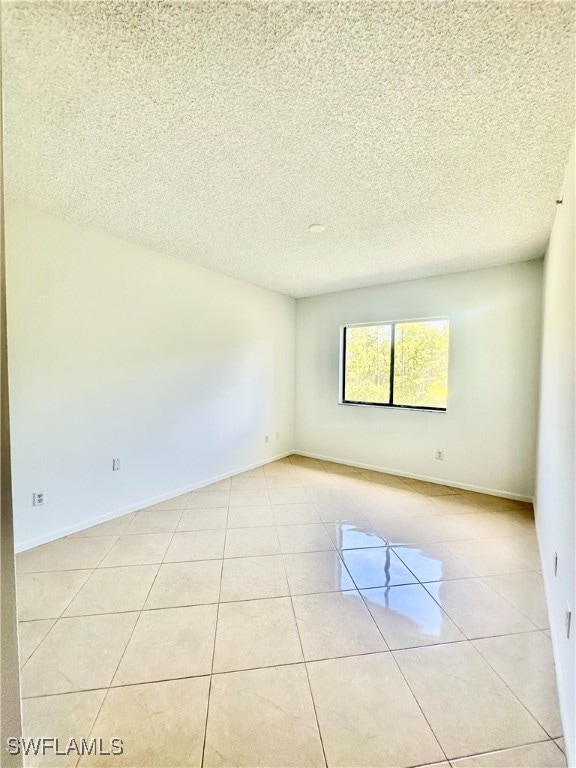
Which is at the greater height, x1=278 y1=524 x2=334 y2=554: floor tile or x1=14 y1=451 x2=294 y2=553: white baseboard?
x1=14 y1=451 x2=294 y2=553: white baseboard

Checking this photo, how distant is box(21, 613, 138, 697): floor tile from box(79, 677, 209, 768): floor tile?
6.2 inches

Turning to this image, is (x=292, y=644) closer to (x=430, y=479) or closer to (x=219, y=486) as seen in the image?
(x=219, y=486)

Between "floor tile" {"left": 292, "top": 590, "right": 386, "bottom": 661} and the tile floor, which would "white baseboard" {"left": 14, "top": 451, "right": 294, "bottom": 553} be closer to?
the tile floor

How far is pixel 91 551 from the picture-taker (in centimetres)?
229

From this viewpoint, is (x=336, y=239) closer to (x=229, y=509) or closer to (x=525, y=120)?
(x=525, y=120)

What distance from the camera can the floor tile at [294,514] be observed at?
2788 mm

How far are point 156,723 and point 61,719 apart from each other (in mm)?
368

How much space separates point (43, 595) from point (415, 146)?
3.29 m

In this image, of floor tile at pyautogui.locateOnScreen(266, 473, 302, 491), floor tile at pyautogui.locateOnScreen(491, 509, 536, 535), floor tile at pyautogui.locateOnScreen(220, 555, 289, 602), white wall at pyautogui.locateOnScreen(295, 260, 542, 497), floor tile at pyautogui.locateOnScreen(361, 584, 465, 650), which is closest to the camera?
floor tile at pyautogui.locateOnScreen(361, 584, 465, 650)

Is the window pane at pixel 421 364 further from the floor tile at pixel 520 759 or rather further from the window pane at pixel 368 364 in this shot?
Answer: the floor tile at pixel 520 759

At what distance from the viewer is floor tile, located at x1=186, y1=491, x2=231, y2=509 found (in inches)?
121

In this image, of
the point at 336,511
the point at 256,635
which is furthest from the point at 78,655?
the point at 336,511

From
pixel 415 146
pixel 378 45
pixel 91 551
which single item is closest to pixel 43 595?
pixel 91 551

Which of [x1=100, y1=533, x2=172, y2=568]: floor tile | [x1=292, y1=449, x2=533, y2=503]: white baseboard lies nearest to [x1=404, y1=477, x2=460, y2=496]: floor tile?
[x1=292, y1=449, x2=533, y2=503]: white baseboard
